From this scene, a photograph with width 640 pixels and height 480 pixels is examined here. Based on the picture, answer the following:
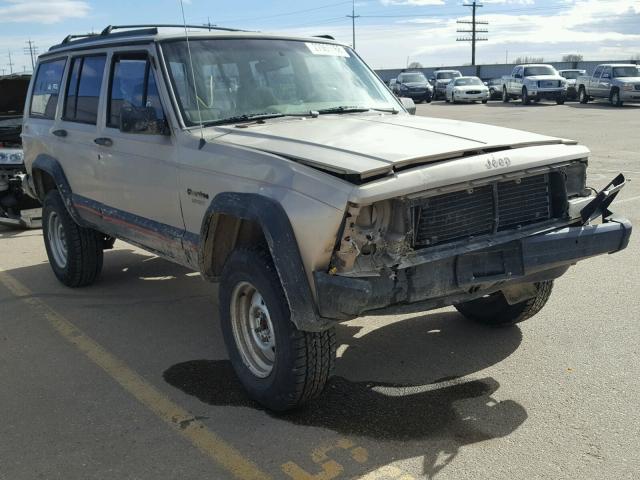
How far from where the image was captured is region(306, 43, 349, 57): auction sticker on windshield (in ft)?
16.9

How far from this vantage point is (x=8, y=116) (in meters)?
10.4

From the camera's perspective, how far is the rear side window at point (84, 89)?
18.3 ft

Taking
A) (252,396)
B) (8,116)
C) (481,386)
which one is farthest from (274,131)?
(8,116)

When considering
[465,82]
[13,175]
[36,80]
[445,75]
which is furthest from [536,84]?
[36,80]

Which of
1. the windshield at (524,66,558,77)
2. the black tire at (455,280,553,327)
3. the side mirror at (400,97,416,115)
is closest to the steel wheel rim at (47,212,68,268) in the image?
the side mirror at (400,97,416,115)

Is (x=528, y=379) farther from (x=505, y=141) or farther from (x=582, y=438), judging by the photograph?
(x=505, y=141)

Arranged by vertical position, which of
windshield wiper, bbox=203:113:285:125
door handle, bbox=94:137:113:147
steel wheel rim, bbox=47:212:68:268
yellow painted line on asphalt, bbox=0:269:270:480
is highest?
windshield wiper, bbox=203:113:285:125

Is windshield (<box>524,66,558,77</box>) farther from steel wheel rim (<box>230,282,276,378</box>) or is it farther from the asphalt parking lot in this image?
steel wheel rim (<box>230,282,276,378</box>)

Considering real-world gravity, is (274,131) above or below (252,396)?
above

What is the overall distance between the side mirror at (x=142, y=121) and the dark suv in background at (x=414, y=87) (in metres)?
36.6

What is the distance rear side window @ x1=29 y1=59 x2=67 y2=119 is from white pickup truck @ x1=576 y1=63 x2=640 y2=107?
27359mm

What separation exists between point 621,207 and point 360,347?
563 centimetres

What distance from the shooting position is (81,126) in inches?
226

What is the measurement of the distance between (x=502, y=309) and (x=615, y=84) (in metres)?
28.0
